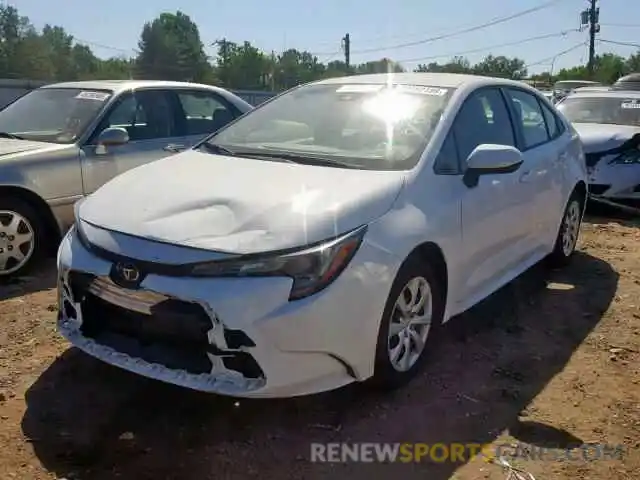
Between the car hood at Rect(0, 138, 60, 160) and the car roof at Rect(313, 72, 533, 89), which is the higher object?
the car roof at Rect(313, 72, 533, 89)

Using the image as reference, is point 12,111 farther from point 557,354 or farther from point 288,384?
point 557,354

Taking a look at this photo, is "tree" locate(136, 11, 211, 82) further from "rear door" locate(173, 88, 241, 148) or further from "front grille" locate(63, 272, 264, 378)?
"front grille" locate(63, 272, 264, 378)

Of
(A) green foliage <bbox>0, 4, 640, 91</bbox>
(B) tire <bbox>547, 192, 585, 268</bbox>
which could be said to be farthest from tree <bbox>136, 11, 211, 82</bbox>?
(B) tire <bbox>547, 192, 585, 268</bbox>

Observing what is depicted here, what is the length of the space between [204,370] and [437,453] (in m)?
1.05

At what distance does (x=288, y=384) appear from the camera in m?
2.77

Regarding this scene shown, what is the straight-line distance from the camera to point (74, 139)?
5.32 meters

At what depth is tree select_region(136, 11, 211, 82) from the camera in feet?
208

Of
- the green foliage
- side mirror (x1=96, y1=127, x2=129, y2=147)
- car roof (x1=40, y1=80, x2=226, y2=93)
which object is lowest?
side mirror (x1=96, y1=127, x2=129, y2=147)

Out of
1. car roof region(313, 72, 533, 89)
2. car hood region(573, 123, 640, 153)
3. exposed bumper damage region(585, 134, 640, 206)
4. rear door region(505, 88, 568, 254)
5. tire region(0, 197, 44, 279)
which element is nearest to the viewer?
car roof region(313, 72, 533, 89)

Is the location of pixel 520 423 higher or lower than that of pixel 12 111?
lower

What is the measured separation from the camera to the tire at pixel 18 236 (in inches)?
189

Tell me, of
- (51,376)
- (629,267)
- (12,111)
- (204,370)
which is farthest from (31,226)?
(629,267)

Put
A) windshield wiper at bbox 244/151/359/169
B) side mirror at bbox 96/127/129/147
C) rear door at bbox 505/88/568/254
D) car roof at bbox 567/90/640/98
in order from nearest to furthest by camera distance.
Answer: windshield wiper at bbox 244/151/359/169
rear door at bbox 505/88/568/254
side mirror at bbox 96/127/129/147
car roof at bbox 567/90/640/98

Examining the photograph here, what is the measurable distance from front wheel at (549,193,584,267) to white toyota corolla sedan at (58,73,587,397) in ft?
3.81
